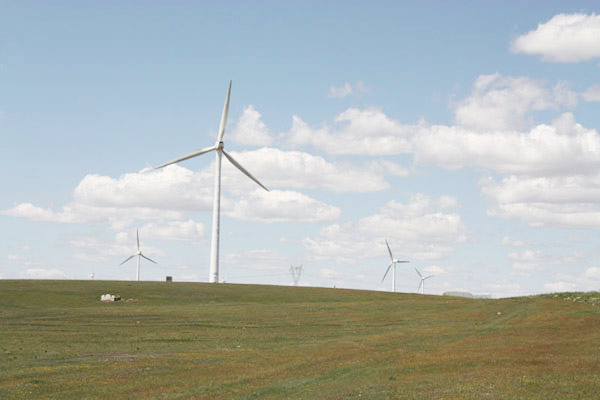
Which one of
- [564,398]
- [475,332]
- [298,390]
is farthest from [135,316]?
[564,398]

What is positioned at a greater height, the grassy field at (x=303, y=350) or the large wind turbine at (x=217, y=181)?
the large wind turbine at (x=217, y=181)

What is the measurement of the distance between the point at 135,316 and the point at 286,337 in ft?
81.8

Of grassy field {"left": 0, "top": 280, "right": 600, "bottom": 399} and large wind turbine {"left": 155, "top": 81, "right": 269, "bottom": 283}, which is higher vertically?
large wind turbine {"left": 155, "top": 81, "right": 269, "bottom": 283}

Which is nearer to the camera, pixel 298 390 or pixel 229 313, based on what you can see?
pixel 298 390

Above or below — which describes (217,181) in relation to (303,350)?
above

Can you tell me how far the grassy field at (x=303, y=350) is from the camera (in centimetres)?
3356

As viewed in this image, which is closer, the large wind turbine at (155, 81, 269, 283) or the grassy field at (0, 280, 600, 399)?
the grassy field at (0, 280, 600, 399)

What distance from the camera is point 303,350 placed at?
49750 mm

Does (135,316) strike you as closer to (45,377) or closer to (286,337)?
(286,337)

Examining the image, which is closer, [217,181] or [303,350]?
[303,350]

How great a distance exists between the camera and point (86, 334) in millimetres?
61031

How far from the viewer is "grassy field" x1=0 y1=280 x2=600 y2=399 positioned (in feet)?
110

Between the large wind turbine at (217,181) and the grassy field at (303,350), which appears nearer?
the grassy field at (303,350)

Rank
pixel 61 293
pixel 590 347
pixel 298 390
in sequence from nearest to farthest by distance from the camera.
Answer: pixel 298 390
pixel 590 347
pixel 61 293
